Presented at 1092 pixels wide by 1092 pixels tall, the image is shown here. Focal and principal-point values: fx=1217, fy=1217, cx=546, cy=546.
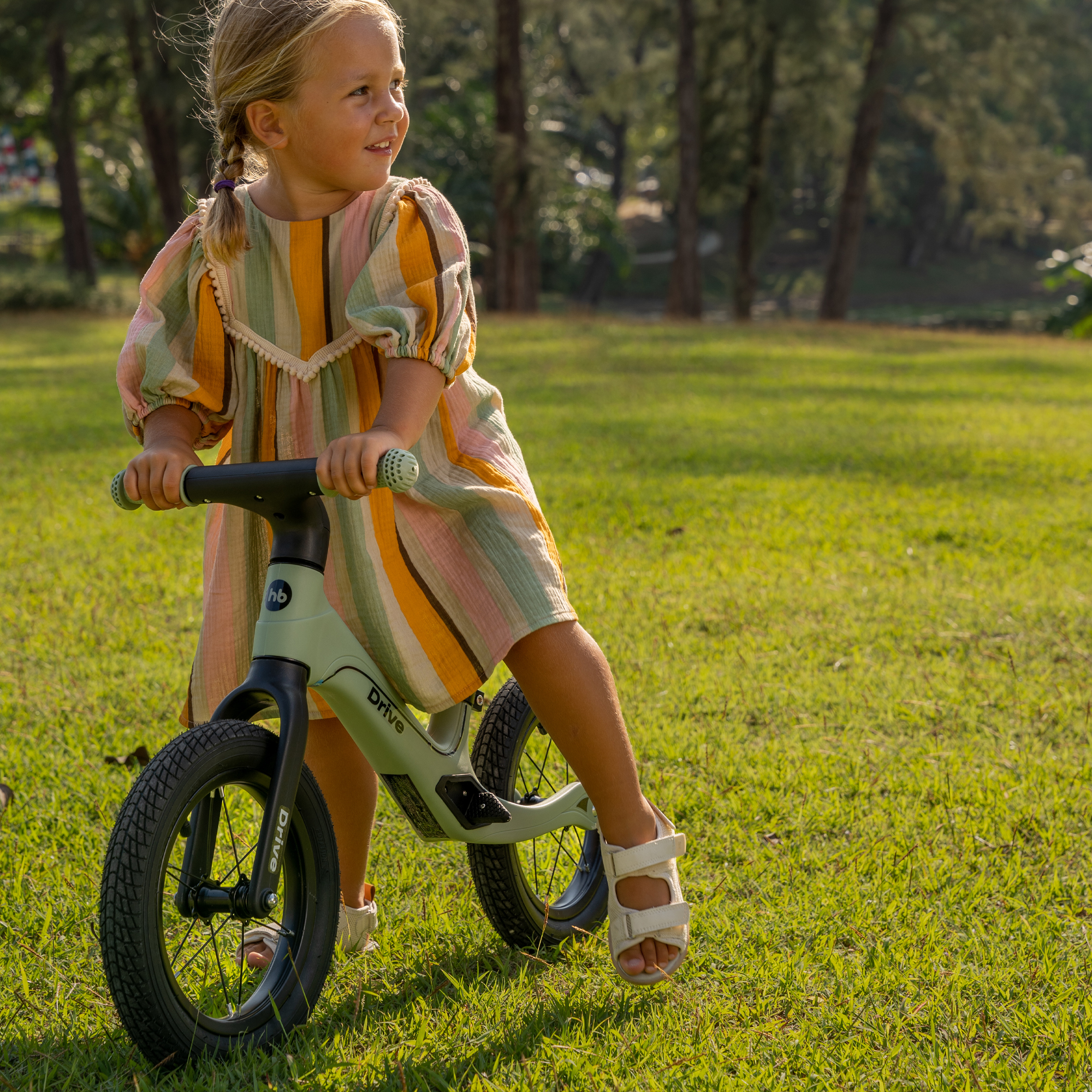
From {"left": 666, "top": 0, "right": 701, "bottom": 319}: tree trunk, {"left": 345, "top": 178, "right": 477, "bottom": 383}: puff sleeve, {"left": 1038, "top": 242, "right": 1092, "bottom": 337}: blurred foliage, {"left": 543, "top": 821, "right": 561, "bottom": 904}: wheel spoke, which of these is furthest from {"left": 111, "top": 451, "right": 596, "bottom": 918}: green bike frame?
{"left": 666, "top": 0, "right": 701, "bottom": 319}: tree trunk

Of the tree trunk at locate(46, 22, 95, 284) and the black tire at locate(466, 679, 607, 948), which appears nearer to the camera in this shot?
the black tire at locate(466, 679, 607, 948)

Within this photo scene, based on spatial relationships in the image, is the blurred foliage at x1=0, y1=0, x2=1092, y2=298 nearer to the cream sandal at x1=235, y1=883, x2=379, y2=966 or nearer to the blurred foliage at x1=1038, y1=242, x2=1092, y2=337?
the blurred foliage at x1=1038, y1=242, x2=1092, y2=337

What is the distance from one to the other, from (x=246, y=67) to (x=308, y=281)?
342 mm

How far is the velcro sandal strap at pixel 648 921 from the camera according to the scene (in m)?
2.21

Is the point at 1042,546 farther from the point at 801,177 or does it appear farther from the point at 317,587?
the point at 801,177

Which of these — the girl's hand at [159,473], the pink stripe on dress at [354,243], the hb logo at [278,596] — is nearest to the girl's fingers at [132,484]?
the girl's hand at [159,473]

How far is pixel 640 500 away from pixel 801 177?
41013mm

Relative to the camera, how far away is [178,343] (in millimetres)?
2074

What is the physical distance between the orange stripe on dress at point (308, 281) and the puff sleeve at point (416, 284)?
93 mm

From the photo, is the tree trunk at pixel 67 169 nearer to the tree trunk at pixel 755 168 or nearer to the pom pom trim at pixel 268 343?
the tree trunk at pixel 755 168

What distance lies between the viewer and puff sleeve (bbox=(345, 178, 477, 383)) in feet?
6.30

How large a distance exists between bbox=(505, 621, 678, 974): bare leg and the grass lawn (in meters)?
0.20

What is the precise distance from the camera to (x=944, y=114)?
2170cm

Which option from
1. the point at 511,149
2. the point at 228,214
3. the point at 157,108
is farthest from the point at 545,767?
the point at 157,108
